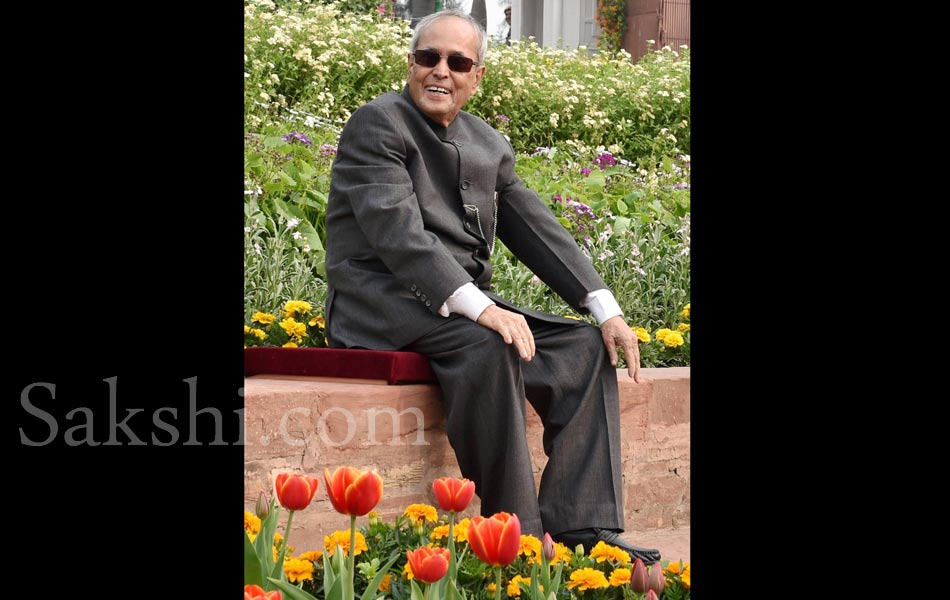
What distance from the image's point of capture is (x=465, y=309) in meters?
2.66

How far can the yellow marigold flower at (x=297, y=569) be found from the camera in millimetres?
1839

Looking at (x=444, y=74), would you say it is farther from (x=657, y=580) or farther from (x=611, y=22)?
(x=611, y=22)

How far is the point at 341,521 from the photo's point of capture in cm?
270

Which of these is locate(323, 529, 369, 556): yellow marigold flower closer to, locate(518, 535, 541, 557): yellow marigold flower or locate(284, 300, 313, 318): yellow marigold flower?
locate(518, 535, 541, 557): yellow marigold flower

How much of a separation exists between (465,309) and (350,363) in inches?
12.5

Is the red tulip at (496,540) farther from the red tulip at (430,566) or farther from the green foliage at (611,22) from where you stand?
the green foliage at (611,22)

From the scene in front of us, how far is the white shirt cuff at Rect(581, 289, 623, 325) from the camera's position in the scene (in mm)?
3002

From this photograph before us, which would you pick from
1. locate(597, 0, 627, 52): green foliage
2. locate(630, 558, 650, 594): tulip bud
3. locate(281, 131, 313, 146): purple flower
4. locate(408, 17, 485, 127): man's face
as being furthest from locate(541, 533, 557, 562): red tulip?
locate(597, 0, 627, 52): green foliage

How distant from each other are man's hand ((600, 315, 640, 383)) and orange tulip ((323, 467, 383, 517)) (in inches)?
64.3

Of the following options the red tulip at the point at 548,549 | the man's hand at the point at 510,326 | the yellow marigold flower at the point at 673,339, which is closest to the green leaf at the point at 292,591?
the red tulip at the point at 548,549
